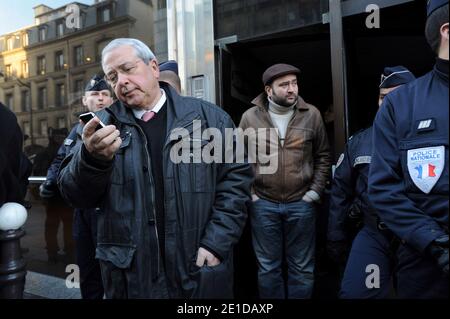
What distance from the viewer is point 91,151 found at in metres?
1.59

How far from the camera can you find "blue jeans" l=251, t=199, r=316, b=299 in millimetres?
2891

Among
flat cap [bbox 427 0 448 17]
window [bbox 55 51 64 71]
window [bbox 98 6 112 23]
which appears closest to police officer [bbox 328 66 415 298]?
flat cap [bbox 427 0 448 17]

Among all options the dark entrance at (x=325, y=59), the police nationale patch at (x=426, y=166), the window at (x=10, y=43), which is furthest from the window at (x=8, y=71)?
the police nationale patch at (x=426, y=166)

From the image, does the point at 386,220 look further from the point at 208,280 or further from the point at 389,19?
the point at 389,19

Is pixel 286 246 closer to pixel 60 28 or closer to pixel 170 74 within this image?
pixel 170 74

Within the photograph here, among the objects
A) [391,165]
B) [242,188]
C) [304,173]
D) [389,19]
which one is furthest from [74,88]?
[391,165]

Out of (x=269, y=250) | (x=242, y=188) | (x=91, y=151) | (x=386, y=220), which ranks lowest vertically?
(x=269, y=250)

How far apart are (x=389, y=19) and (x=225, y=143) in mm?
2868

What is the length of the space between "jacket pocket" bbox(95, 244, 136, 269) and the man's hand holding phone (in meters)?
0.45

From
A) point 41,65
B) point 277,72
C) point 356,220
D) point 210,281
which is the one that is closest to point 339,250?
point 356,220

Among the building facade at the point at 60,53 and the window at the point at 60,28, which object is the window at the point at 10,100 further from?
the window at the point at 60,28

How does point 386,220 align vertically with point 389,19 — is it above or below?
below

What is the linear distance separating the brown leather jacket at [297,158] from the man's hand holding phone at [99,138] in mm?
1632

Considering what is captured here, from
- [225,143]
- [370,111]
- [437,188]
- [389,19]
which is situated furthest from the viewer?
[370,111]
